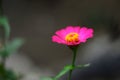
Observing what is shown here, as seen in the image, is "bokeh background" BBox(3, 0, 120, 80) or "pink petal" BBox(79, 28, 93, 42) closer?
"pink petal" BBox(79, 28, 93, 42)

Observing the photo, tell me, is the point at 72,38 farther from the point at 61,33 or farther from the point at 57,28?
the point at 57,28

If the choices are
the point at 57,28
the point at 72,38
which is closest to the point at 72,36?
the point at 72,38

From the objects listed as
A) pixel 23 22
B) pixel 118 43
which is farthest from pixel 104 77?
pixel 23 22

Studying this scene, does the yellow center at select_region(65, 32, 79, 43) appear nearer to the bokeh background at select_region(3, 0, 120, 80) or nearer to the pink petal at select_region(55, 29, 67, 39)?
the pink petal at select_region(55, 29, 67, 39)

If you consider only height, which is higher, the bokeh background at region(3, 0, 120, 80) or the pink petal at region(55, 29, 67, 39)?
the bokeh background at region(3, 0, 120, 80)

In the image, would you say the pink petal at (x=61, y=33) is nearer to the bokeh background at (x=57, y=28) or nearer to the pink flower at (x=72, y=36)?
the pink flower at (x=72, y=36)

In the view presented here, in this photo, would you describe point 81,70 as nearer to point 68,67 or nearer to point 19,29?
point 19,29

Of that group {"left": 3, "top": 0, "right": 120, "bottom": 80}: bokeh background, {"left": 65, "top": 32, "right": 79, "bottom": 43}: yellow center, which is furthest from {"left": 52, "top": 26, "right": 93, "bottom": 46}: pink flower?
{"left": 3, "top": 0, "right": 120, "bottom": 80}: bokeh background
